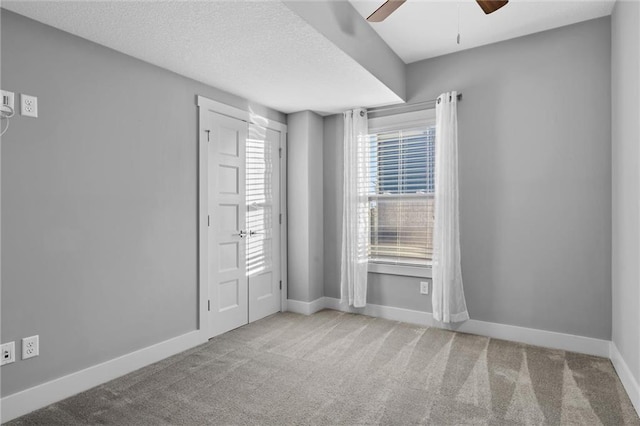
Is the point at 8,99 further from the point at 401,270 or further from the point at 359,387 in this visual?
the point at 401,270

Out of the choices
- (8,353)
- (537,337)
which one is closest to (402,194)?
(537,337)

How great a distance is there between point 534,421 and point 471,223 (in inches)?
71.5

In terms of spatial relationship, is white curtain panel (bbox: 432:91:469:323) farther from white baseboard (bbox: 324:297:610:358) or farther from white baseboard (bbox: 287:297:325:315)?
white baseboard (bbox: 287:297:325:315)

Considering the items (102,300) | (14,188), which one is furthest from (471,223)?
(14,188)

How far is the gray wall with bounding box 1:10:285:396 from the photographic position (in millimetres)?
2127

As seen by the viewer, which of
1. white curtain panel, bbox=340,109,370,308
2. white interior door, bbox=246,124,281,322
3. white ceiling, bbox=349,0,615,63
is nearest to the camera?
white ceiling, bbox=349,0,615,63

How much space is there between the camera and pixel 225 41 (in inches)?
95.6

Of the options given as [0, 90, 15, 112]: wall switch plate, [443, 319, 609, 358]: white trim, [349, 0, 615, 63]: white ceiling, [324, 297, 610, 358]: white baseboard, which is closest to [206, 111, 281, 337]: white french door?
[324, 297, 610, 358]: white baseboard

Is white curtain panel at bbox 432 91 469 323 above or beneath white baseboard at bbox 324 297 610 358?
above

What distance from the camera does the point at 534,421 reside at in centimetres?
207

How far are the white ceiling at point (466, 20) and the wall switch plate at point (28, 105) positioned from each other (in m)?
2.22

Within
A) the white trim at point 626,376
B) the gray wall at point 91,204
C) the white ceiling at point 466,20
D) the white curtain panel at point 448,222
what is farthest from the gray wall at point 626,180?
the gray wall at point 91,204

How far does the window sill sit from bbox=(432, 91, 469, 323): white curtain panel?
0.87 ft

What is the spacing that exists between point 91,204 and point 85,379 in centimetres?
115
